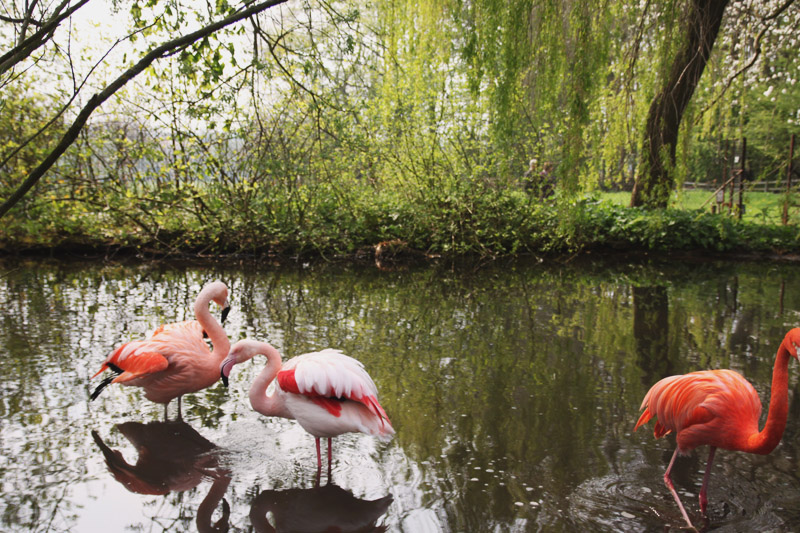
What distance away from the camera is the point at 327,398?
3139 mm

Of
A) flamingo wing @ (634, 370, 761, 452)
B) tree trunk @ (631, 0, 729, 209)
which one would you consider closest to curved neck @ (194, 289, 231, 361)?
flamingo wing @ (634, 370, 761, 452)

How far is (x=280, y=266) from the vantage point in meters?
10.8

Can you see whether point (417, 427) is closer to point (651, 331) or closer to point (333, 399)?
point (333, 399)

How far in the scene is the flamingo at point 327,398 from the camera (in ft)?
10.1

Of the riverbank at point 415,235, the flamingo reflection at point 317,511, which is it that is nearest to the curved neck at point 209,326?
the flamingo reflection at point 317,511

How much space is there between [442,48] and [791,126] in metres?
17.9

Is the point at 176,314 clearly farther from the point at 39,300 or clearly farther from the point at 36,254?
the point at 36,254

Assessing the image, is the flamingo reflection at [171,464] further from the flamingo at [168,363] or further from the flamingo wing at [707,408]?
the flamingo wing at [707,408]

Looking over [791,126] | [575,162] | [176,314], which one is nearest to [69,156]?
[176,314]

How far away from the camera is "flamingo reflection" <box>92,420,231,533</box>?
Result: 296 cm

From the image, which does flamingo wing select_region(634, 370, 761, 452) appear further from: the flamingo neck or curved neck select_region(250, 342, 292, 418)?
curved neck select_region(250, 342, 292, 418)

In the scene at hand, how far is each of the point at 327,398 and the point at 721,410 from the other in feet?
5.94

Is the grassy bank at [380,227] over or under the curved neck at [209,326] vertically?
over

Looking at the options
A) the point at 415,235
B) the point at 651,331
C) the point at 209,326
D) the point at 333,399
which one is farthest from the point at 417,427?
the point at 415,235
